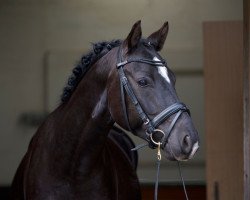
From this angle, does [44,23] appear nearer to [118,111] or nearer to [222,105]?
[222,105]

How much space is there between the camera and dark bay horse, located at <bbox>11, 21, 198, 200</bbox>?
2525 millimetres

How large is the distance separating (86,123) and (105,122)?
0.09 m

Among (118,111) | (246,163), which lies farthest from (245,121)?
(118,111)

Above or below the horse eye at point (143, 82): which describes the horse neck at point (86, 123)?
below

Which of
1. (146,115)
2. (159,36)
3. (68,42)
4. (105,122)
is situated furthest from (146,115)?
(68,42)

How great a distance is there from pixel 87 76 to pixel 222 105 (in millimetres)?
985

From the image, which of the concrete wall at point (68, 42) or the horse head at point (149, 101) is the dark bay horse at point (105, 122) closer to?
the horse head at point (149, 101)

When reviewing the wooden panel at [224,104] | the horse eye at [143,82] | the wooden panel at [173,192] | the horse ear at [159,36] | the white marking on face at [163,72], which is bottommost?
the wooden panel at [173,192]

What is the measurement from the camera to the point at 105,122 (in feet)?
9.28

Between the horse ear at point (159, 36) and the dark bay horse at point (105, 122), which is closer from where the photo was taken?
the dark bay horse at point (105, 122)

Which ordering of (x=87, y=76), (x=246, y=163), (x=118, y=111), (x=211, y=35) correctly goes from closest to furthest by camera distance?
1. (x=118, y=111)
2. (x=87, y=76)
3. (x=246, y=163)
4. (x=211, y=35)

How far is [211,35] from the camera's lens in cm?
357

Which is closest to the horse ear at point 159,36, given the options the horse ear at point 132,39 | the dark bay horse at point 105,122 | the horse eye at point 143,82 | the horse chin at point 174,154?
the dark bay horse at point 105,122

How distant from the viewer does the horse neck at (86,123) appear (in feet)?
9.25
